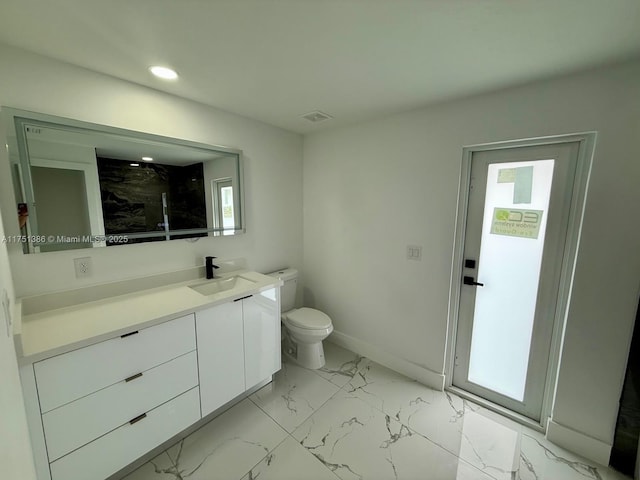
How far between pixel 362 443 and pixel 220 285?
58.9 inches

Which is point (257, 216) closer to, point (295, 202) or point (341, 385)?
point (295, 202)

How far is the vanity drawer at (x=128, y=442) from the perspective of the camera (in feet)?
4.04

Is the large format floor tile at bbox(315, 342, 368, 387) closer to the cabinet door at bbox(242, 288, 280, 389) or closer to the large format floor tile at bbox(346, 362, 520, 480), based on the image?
the large format floor tile at bbox(346, 362, 520, 480)

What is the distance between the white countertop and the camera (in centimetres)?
114

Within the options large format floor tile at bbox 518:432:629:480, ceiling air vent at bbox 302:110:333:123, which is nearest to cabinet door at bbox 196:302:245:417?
ceiling air vent at bbox 302:110:333:123

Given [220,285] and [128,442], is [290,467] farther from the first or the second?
[220,285]

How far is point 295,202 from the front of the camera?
2836mm

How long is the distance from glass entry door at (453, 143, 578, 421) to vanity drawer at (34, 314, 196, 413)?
2.04 meters

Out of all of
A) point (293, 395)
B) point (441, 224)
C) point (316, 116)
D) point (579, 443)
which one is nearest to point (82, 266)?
point (293, 395)

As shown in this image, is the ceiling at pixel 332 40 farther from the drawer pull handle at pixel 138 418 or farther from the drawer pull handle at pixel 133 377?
the drawer pull handle at pixel 138 418

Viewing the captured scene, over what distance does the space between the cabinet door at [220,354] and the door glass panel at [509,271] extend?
1.81m

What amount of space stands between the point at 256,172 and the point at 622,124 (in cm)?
243

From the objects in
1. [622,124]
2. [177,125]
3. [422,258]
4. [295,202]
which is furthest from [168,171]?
[622,124]

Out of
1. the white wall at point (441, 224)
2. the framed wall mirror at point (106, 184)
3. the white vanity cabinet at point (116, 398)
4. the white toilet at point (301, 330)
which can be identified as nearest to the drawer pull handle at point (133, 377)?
the white vanity cabinet at point (116, 398)
